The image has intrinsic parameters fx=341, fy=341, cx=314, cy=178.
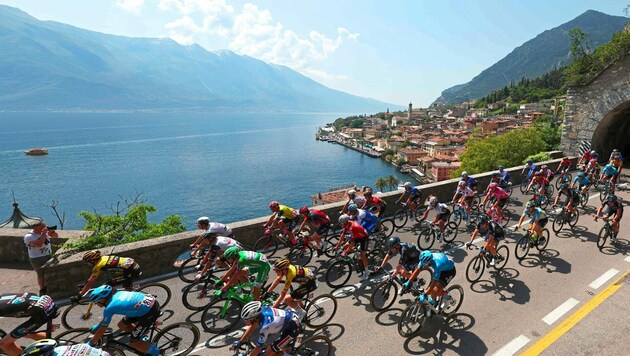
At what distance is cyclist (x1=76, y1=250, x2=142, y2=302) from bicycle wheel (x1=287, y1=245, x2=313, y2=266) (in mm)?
3954

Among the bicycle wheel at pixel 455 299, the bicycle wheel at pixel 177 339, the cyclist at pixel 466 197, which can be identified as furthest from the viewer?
the cyclist at pixel 466 197

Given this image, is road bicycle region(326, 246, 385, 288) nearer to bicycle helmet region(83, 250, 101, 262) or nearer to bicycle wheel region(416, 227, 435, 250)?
bicycle wheel region(416, 227, 435, 250)

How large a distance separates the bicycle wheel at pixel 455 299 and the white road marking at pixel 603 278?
12.1 ft

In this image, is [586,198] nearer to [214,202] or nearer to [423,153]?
[214,202]

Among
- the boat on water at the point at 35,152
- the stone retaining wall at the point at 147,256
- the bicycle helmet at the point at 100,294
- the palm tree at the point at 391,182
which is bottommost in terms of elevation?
Result: the palm tree at the point at 391,182

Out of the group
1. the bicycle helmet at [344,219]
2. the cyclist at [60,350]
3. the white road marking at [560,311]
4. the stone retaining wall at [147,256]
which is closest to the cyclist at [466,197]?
the white road marking at [560,311]

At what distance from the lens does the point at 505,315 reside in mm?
7129

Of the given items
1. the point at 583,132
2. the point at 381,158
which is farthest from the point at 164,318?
the point at 381,158

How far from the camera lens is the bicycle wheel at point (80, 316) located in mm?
6617

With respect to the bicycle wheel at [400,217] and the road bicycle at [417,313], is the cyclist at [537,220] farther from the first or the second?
the road bicycle at [417,313]

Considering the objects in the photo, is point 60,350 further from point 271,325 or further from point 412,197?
point 412,197

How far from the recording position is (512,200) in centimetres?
1556

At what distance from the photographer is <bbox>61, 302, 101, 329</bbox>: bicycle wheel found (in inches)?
261

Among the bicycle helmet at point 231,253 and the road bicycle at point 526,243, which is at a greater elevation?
the bicycle helmet at point 231,253
